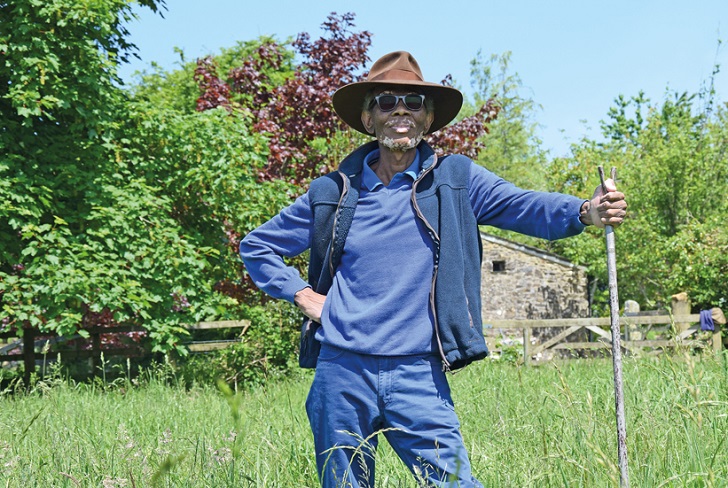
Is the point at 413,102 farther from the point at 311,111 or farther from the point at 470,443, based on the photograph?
the point at 311,111

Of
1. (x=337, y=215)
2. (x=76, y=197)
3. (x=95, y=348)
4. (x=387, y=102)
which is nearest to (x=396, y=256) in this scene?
(x=337, y=215)

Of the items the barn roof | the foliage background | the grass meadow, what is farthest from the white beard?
the barn roof

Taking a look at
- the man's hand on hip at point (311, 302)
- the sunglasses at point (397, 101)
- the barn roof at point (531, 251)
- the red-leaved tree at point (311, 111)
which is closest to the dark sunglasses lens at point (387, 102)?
the sunglasses at point (397, 101)

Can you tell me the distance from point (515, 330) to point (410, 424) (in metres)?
22.9

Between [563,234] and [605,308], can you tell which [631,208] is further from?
[563,234]

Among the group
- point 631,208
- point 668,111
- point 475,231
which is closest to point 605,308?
point 631,208

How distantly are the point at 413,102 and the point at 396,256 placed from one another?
71 centimetres

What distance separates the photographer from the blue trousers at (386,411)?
9.21 ft

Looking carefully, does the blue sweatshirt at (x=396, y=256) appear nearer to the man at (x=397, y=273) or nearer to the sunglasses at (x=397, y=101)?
the man at (x=397, y=273)

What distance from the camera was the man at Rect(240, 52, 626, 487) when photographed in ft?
9.33

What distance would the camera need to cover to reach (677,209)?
76.7 feet

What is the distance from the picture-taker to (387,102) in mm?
3256

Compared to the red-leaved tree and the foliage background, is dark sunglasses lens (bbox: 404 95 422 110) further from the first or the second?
the red-leaved tree

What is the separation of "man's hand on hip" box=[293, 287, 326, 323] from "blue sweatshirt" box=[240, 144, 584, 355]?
4 centimetres
